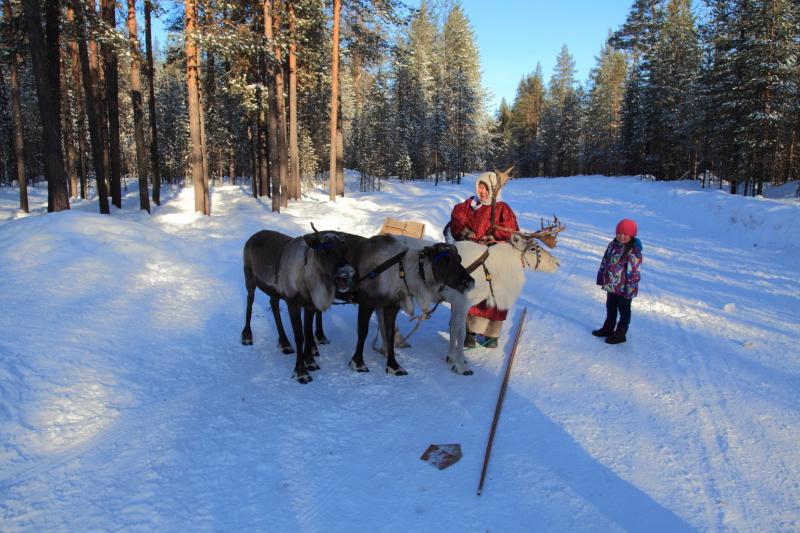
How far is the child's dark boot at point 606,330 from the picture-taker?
6.44 m

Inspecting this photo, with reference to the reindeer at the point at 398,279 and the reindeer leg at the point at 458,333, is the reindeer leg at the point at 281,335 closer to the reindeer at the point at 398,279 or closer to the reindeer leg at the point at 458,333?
the reindeer at the point at 398,279

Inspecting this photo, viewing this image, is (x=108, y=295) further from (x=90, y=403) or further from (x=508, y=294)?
(x=508, y=294)

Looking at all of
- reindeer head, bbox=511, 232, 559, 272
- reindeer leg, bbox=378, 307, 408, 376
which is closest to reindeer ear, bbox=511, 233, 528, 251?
reindeer head, bbox=511, 232, 559, 272

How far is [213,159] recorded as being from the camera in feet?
170

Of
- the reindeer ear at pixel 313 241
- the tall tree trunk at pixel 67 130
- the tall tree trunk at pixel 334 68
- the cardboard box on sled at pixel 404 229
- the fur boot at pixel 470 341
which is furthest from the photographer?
the tall tree trunk at pixel 67 130

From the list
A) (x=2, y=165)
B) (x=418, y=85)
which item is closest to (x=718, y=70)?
(x=418, y=85)

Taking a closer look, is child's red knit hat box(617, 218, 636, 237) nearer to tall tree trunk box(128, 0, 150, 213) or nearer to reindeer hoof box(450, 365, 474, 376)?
reindeer hoof box(450, 365, 474, 376)

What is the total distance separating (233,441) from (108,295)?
447 cm

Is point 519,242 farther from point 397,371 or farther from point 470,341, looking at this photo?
point 397,371

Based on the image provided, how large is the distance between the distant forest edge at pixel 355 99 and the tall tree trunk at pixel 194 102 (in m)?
0.07

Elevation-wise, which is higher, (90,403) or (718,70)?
(718,70)

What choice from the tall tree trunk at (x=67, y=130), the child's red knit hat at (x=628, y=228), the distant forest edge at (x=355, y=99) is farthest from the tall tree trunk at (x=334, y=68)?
the child's red knit hat at (x=628, y=228)

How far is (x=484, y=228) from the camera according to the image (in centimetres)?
643

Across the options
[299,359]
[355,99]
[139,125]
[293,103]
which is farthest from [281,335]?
[355,99]
